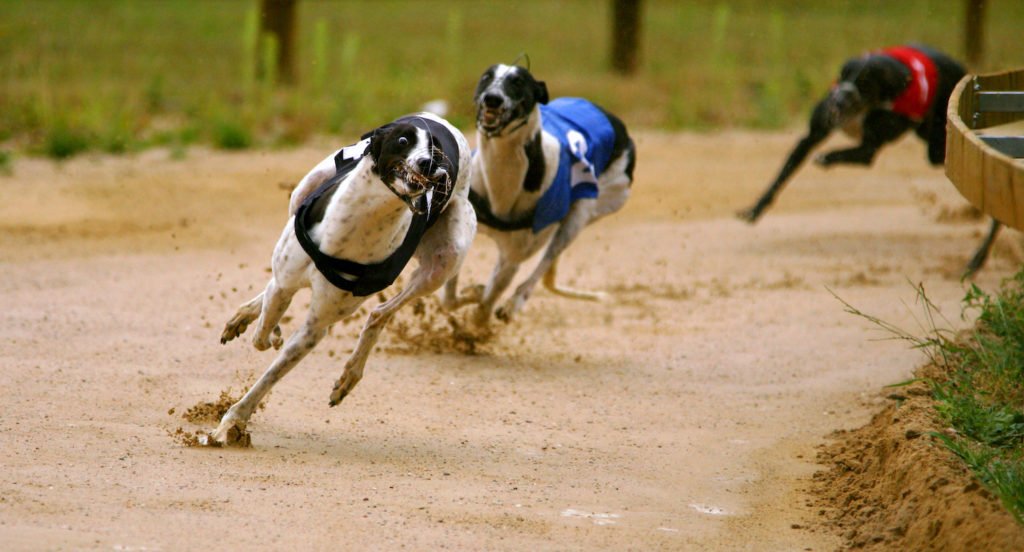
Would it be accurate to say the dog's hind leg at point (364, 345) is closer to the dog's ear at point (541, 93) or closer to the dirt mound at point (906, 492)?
the dog's ear at point (541, 93)

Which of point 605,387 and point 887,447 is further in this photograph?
point 605,387

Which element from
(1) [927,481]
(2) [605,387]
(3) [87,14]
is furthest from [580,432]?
(3) [87,14]

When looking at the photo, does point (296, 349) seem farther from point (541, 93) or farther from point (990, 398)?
point (990, 398)

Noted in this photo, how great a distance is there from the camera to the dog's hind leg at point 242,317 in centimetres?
529

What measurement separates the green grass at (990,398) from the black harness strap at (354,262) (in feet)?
5.81

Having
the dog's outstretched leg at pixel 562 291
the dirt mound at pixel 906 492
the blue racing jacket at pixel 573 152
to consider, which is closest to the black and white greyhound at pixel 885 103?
the dog's outstretched leg at pixel 562 291

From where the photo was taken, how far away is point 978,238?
10.6m

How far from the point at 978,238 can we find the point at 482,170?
5.57 m

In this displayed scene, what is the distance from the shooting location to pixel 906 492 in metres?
4.43

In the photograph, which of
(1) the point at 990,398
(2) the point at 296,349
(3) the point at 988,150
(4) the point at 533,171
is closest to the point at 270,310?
(2) the point at 296,349

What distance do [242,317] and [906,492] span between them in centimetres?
261

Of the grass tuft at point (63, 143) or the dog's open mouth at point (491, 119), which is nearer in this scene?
the dog's open mouth at point (491, 119)

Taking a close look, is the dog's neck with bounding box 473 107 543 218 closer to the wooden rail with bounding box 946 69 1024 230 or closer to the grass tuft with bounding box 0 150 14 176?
the wooden rail with bounding box 946 69 1024 230

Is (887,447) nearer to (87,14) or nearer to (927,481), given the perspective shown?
(927,481)
